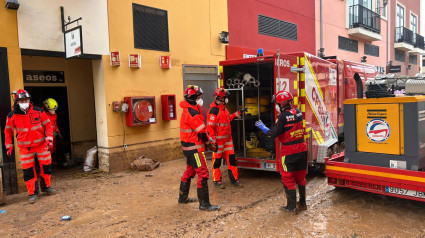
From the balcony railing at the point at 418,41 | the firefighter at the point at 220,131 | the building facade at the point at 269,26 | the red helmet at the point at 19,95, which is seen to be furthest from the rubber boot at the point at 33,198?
the balcony railing at the point at 418,41

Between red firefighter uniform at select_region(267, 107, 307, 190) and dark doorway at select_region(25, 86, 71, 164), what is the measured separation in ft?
21.8

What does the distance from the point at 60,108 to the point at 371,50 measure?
1991 centimetres

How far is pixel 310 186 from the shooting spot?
6.48m

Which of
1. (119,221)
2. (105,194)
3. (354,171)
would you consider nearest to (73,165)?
(105,194)

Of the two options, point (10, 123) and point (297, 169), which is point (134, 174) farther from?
point (297, 169)

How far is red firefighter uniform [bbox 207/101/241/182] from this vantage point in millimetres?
6352

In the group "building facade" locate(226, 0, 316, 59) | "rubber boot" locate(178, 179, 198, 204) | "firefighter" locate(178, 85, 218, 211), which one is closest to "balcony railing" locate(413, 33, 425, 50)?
"building facade" locate(226, 0, 316, 59)

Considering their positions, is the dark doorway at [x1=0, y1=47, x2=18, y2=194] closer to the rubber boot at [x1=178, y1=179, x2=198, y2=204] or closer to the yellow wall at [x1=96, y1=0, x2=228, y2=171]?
the yellow wall at [x1=96, y1=0, x2=228, y2=171]

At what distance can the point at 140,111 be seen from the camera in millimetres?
8234

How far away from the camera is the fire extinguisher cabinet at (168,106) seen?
8.84 meters

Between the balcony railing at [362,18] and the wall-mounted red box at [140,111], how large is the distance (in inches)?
595

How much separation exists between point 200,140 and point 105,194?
2415mm

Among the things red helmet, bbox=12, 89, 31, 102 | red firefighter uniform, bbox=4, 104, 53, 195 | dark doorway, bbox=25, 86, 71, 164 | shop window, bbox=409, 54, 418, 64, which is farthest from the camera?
shop window, bbox=409, 54, 418, 64

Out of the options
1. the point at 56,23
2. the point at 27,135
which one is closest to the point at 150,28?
the point at 56,23
